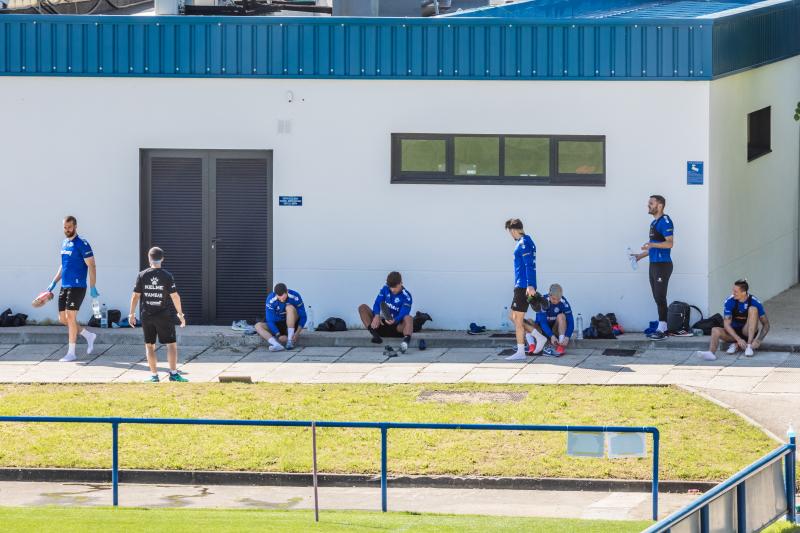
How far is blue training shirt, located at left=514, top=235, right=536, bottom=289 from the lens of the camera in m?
21.4

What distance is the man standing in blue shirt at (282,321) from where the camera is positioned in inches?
874

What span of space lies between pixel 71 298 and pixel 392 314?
13.7 ft

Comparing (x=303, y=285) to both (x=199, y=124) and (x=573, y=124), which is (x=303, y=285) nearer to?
(x=199, y=124)

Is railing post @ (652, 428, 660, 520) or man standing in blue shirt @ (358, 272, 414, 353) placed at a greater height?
man standing in blue shirt @ (358, 272, 414, 353)

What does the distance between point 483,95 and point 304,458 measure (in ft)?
25.6

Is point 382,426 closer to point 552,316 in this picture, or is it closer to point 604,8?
point 552,316

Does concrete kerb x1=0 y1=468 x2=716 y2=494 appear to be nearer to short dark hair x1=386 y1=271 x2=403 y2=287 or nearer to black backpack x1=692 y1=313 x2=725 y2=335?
short dark hair x1=386 y1=271 x2=403 y2=287

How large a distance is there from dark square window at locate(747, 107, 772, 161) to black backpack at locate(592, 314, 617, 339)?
466cm

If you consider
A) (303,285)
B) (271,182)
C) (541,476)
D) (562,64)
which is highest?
(562,64)

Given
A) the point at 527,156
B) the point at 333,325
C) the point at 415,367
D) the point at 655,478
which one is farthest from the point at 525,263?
the point at 655,478

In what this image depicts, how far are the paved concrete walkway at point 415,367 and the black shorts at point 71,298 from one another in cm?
68

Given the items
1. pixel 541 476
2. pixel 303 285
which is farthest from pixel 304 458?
pixel 303 285

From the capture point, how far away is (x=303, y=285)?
77.1 feet

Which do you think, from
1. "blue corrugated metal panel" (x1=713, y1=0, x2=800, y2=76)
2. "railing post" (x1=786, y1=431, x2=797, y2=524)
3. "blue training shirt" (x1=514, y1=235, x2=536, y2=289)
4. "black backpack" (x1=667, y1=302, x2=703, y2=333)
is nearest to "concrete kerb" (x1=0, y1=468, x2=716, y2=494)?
"railing post" (x1=786, y1=431, x2=797, y2=524)
